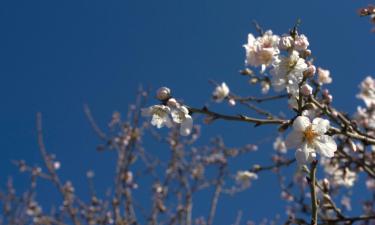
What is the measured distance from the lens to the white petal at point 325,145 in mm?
1892

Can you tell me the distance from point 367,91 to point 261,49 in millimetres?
2330

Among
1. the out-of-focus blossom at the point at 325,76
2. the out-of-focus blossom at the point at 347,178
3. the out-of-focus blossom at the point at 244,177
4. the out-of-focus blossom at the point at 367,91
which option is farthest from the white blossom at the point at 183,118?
the out-of-focus blossom at the point at 244,177

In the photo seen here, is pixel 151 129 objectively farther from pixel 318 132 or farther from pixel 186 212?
pixel 318 132

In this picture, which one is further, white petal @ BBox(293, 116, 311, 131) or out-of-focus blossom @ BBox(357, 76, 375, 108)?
out-of-focus blossom @ BBox(357, 76, 375, 108)

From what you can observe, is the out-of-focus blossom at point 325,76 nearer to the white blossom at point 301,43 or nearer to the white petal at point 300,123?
the white blossom at point 301,43

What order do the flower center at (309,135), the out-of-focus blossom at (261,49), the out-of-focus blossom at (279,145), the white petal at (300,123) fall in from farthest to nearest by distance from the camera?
the out-of-focus blossom at (279,145) → the out-of-focus blossom at (261,49) → the flower center at (309,135) → the white petal at (300,123)

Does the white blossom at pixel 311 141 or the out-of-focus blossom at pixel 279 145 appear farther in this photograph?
the out-of-focus blossom at pixel 279 145

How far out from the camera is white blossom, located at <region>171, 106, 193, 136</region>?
197 centimetres

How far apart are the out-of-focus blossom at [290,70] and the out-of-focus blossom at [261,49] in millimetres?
373

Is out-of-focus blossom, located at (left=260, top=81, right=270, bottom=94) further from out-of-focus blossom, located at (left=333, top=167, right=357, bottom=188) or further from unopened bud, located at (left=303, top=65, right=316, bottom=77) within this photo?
out-of-focus blossom, located at (left=333, top=167, right=357, bottom=188)

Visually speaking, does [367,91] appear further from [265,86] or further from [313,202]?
[313,202]

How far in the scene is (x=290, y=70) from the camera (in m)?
2.09

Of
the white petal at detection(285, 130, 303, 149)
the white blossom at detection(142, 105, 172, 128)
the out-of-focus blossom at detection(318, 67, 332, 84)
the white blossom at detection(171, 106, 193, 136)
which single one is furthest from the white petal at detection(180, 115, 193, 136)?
the out-of-focus blossom at detection(318, 67, 332, 84)

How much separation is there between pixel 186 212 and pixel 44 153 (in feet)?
6.16
